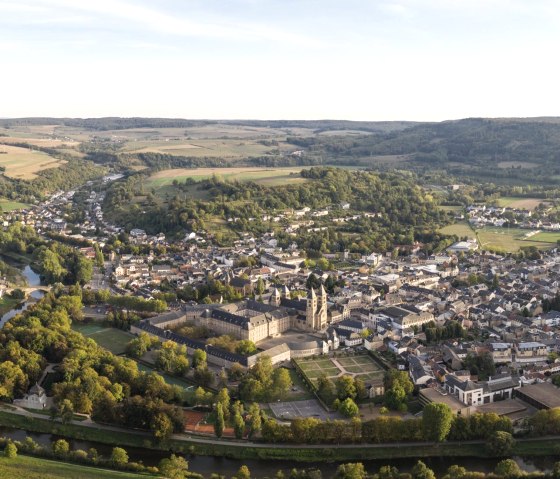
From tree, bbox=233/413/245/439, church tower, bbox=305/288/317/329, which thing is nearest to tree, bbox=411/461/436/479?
tree, bbox=233/413/245/439

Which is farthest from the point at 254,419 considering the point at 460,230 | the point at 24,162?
the point at 24,162

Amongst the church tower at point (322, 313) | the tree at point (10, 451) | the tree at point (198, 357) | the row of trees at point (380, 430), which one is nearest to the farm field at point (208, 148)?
the church tower at point (322, 313)

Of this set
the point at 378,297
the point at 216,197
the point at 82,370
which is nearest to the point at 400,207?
the point at 216,197

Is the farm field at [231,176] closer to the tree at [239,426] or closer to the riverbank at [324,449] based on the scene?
the tree at [239,426]

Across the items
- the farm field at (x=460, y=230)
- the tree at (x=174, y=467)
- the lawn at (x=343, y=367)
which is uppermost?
the farm field at (x=460, y=230)

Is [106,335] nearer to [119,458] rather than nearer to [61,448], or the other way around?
[61,448]

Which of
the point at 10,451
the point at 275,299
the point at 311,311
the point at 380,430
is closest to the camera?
the point at 10,451
